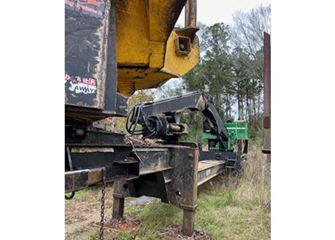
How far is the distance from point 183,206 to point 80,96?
2279mm

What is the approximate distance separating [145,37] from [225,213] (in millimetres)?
2904

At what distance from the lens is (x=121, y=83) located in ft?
8.15

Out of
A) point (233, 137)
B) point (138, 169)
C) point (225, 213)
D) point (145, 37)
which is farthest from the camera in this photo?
point (233, 137)

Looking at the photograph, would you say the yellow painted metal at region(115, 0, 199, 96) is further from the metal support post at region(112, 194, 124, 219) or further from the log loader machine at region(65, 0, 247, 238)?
the metal support post at region(112, 194, 124, 219)

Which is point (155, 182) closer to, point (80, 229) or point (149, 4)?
point (80, 229)

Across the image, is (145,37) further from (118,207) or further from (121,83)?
(118,207)

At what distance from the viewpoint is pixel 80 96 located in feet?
4.17

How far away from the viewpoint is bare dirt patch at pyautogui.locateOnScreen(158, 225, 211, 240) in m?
3.09

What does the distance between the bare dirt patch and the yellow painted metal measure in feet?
6.17

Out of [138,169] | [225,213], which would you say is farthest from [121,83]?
[225,213]

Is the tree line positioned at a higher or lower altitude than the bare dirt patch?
higher

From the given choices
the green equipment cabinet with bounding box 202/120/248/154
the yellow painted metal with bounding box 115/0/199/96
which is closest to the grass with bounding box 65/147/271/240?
the green equipment cabinet with bounding box 202/120/248/154

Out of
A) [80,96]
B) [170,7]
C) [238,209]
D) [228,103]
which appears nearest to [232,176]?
[238,209]

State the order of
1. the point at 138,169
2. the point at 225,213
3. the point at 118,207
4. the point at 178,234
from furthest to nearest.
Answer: the point at 225,213 → the point at 118,207 → the point at 178,234 → the point at 138,169
